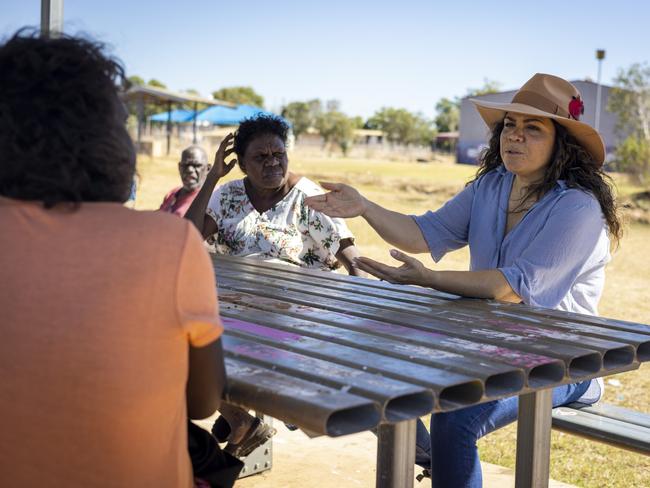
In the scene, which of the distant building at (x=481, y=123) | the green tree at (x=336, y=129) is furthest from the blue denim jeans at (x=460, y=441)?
the green tree at (x=336, y=129)

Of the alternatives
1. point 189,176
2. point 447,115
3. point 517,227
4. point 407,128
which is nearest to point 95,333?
point 517,227

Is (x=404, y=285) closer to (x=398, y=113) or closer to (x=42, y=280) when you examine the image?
(x=42, y=280)

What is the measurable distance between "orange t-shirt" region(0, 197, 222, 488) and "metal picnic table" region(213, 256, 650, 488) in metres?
0.27

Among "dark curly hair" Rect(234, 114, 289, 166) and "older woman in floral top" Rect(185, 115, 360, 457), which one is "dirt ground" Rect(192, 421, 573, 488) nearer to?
"older woman in floral top" Rect(185, 115, 360, 457)

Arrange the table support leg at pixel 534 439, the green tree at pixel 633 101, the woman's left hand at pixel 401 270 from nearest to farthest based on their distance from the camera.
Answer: the table support leg at pixel 534 439 → the woman's left hand at pixel 401 270 → the green tree at pixel 633 101

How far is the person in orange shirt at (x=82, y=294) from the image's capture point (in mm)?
1434

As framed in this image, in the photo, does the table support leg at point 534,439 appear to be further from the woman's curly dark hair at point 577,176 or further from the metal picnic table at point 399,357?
the woman's curly dark hair at point 577,176

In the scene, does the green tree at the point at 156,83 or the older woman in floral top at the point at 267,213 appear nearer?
the older woman in floral top at the point at 267,213

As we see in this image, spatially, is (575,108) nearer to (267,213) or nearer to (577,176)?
(577,176)

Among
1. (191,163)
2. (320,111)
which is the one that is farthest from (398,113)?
(191,163)

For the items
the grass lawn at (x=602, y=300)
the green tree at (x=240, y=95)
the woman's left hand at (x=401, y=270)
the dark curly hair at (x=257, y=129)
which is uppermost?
the green tree at (x=240, y=95)

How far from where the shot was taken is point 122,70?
1625 millimetres

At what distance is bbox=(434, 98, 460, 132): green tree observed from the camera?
95131mm

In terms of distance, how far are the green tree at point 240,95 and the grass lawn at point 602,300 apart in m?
51.6
